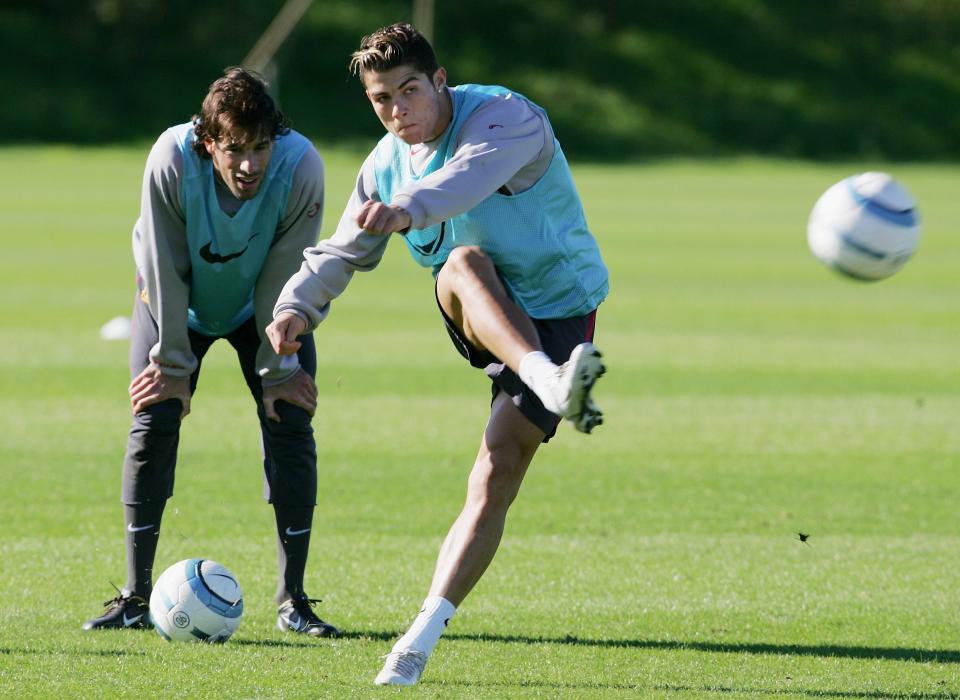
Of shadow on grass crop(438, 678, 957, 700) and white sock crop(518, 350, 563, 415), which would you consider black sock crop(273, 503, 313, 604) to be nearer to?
shadow on grass crop(438, 678, 957, 700)

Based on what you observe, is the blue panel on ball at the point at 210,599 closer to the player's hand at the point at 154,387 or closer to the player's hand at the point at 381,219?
the player's hand at the point at 154,387

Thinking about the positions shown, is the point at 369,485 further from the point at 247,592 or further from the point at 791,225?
the point at 791,225

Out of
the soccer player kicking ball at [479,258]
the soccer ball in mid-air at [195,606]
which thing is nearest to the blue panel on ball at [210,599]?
the soccer ball in mid-air at [195,606]

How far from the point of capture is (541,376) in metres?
5.35

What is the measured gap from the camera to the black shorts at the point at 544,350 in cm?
581

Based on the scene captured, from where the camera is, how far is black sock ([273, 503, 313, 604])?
6676 millimetres

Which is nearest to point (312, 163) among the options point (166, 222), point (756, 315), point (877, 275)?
point (166, 222)

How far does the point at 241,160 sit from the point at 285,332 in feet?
2.51

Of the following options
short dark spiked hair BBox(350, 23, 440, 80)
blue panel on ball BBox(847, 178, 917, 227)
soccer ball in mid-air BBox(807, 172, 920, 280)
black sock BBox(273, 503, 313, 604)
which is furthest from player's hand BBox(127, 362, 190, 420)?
blue panel on ball BBox(847, 178, 917, 227)

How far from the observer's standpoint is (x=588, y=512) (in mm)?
9070

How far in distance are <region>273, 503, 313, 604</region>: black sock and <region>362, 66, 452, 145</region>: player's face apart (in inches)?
73.5

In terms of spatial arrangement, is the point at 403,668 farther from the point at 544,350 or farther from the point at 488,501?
the point at 544,350

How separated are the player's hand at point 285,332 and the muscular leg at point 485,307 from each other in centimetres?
53

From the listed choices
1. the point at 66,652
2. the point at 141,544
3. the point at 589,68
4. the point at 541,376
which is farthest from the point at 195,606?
the point at 589,68
